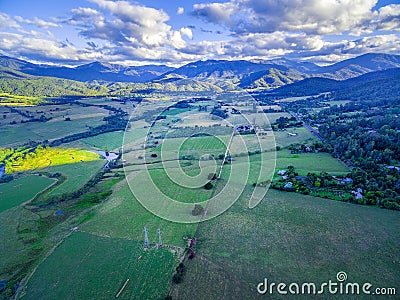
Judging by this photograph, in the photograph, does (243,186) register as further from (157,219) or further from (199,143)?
(199,143)

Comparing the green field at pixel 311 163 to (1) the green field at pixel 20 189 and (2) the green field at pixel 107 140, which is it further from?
(2) the green field at pixel 107 140

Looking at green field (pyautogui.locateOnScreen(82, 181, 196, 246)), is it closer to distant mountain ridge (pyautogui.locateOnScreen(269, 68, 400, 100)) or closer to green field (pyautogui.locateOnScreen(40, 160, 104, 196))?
green field (pyautogui.locateOnScreen(40, 160, 104, 196))

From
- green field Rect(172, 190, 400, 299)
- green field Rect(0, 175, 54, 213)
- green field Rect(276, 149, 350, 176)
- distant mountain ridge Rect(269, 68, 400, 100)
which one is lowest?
green field Rect(0, 175, 54, 213)

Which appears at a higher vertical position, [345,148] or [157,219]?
[345,148]

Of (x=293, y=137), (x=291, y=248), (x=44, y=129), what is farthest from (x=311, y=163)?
(x=44, y=129)

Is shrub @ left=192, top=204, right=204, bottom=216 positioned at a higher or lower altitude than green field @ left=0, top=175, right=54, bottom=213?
higher

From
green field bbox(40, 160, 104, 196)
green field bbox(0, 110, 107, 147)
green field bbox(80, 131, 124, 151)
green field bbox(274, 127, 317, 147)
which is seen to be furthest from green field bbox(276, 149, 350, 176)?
green field bbox(0, 110, 107, 147)

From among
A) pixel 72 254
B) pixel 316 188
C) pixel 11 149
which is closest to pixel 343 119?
pixel 316 188
